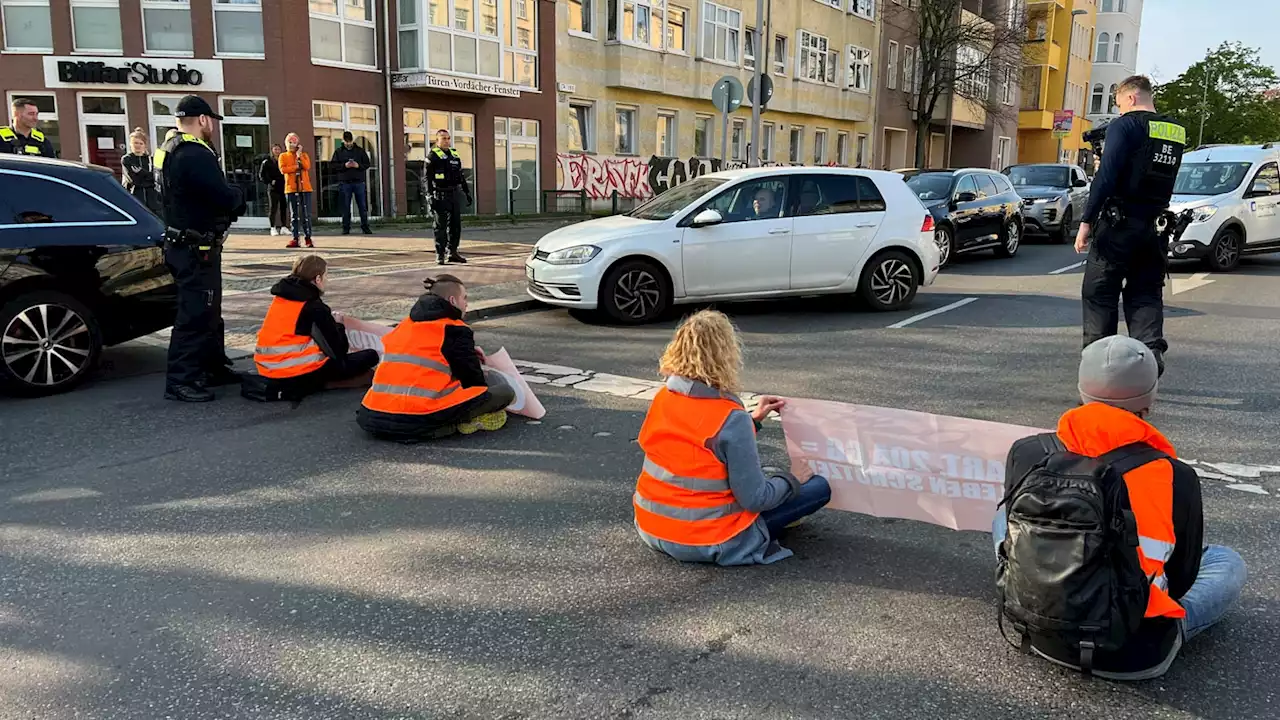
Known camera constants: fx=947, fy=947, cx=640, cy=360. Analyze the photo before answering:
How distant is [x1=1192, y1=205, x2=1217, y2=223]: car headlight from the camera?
47.9 ft

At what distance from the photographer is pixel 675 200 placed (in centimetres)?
1060

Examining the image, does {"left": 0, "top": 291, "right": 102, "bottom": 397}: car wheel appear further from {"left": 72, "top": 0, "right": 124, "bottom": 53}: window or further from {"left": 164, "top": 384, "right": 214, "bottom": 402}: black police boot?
{"left": 72, "top": 0, "right": 124, "bottom": 53}: window

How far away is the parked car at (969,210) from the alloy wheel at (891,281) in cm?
479

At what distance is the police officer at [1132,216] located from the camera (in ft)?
21.1

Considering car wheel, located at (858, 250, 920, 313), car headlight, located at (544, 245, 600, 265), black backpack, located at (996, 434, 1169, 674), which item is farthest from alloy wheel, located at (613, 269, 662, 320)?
black backpack, located at (996, 434, 1169, 674)

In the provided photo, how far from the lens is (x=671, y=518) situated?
12.8 ft

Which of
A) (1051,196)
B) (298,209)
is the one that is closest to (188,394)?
(298,209)

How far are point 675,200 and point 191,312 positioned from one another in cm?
544

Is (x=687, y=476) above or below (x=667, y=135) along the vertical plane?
below

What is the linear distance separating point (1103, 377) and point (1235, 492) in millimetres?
2627

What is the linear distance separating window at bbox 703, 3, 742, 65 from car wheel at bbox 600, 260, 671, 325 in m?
24.4

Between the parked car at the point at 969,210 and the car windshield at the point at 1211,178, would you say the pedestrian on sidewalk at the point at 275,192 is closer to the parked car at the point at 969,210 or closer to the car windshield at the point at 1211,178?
the parked car at the point at 969,210

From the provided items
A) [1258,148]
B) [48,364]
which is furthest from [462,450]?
[1258,148]

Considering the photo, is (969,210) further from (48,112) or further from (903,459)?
(48,112)
